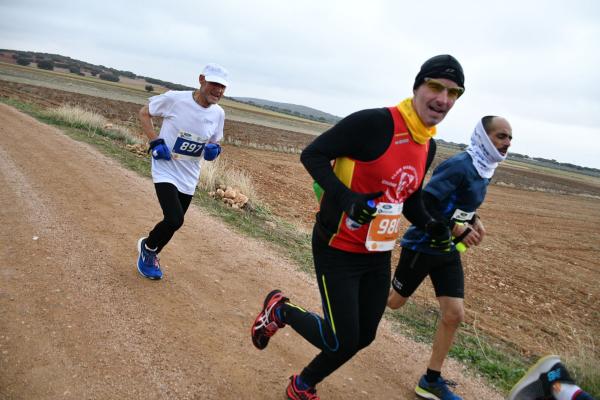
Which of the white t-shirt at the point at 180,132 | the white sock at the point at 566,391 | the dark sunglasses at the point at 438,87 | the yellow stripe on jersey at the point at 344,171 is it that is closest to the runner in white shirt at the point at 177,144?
the white t-shirt at the point at 180,132

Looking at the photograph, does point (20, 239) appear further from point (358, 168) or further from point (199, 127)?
point (358, 168)

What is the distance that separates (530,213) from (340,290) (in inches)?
883

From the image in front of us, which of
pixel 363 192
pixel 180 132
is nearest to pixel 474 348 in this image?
pixel 363 192

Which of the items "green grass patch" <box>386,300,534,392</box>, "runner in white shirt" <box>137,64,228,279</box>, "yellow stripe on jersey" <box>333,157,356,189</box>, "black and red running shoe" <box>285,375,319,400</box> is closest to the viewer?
"yellow stripe on jersey" <box>333,157,356,189</box>

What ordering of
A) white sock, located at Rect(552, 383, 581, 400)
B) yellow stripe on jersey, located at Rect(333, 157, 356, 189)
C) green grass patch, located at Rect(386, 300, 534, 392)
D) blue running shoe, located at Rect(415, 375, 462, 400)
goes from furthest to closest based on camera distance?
green grass patch, located at Rect(386, 300, 534, 392), blue running shoe, located at Rect(415, 375, 462, 400), yellow stripe on jersey, located at Rect(333, 157, 356, 189), white sock, located at Rect(552, 383, 581, 400)

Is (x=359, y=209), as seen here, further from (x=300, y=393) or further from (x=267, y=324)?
(x=300, y=393)

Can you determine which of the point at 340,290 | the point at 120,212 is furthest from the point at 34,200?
the point at 340,290

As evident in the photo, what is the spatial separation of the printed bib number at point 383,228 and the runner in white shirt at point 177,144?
2324 millimetres

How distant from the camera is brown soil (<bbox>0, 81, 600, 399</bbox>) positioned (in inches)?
120

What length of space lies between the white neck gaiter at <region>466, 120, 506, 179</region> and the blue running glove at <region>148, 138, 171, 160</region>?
2.82 metres

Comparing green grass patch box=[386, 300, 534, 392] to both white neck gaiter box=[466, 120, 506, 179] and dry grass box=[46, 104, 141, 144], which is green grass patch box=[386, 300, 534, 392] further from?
dry grass box=[46, 104, 141, 144]

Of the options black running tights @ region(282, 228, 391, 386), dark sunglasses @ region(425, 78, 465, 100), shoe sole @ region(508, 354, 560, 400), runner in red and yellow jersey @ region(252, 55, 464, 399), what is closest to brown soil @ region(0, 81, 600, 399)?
black running tights @ region(282, 228, 391, 386)

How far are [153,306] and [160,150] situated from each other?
4.95 feet

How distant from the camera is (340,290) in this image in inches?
100
